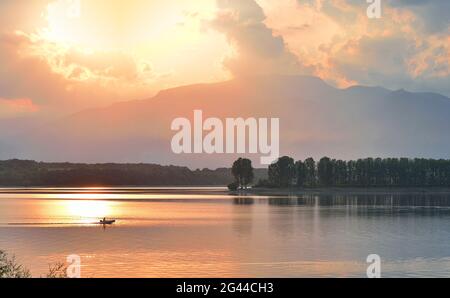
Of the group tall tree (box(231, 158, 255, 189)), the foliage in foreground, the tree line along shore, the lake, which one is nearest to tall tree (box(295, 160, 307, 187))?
the tree line along shore

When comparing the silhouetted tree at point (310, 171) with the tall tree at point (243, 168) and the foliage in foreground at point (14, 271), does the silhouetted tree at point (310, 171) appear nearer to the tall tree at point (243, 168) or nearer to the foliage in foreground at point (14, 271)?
the tall tree at point (243, 168)

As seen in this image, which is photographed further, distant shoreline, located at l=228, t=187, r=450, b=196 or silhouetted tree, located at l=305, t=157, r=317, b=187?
distant shoreline, located at l=228, t=187, r=450, b=196

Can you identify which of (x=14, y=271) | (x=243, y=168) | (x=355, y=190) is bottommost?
(x=14, y=271)

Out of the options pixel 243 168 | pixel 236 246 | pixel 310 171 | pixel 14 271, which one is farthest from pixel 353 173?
pixel 14 271

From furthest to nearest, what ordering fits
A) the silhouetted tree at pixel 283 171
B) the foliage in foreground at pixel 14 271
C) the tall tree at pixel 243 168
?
the silhouetted tree at pixel 283 171 < the tall tree at pixel 243 168 < the foliage in foreground at pixel 14 271

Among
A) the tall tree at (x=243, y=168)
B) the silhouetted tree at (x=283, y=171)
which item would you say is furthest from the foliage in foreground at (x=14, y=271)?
the silhouetted tree at (x=283, y=171)

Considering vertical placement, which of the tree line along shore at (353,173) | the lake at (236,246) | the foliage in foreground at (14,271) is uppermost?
the tree line along shore at (353,173)

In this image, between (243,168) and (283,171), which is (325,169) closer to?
(283,171)

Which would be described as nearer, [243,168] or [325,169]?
[243,168]

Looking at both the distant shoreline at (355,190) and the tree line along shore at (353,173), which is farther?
the distant shoreline at (355,190)

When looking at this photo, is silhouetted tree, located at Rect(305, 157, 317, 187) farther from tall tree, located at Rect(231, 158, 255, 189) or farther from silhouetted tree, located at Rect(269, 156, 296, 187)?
tall tree, located at Rect(231, 158, 255, 189)

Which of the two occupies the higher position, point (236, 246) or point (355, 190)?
point (355, 190)

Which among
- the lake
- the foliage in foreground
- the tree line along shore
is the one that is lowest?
the lake

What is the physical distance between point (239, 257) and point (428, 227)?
29.1m
